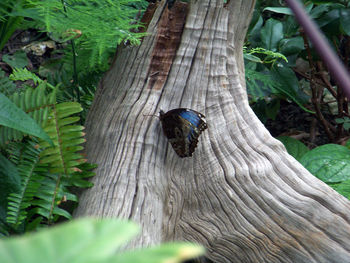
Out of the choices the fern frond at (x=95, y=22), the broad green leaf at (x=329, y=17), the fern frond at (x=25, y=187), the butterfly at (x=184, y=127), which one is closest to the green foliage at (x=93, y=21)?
the fern frond at (x=95, y=22)

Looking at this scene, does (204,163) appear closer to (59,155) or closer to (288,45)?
(59,155)

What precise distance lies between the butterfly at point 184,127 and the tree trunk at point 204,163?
0.22 ft

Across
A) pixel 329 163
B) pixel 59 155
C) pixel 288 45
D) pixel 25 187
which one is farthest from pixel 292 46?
pixel 25 187

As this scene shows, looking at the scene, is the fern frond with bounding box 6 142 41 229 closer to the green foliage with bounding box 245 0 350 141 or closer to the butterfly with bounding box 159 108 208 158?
the butterfly with bounding box 159 108 208 158

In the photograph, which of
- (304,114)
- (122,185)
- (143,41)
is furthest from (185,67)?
(304,114)

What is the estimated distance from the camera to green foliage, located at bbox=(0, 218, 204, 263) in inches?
14.3

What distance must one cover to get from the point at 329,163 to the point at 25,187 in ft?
6.67

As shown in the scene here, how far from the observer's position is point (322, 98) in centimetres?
434

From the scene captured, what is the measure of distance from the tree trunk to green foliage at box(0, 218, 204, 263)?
138cm

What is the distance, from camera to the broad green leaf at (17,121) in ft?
4.81

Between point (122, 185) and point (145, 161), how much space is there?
197 mm

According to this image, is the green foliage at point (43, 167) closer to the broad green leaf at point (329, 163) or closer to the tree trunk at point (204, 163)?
the tree trunk at point (204, 163)

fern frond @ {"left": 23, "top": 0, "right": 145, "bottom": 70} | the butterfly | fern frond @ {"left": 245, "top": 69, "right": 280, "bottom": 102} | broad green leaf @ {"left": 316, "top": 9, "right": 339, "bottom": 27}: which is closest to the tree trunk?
the butterfly

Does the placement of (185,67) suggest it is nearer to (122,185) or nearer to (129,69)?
(129,69)
